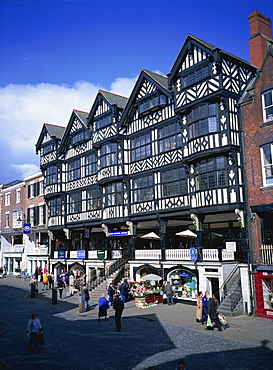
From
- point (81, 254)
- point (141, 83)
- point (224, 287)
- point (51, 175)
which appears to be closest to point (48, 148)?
point (51, 175)

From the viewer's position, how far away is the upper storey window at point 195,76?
2281 centimetres

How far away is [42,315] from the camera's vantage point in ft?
68.0

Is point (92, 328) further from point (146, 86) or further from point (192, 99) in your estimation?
point (146, 86)

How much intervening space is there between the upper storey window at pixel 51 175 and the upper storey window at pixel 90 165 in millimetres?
5169

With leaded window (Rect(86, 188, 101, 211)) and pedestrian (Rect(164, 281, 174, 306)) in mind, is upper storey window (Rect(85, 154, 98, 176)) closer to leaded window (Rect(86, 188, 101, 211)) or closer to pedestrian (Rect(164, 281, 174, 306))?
leaded window (Rect(86, 188, 101, 211))

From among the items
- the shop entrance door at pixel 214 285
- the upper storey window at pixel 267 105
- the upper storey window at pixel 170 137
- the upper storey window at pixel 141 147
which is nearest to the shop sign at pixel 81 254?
the upper storey window at pixel 141 147

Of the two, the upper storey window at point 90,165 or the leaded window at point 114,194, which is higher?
the upper storey window at point 90,165

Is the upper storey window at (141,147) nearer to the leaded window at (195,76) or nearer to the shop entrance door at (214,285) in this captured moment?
the leaded window at (195,76)

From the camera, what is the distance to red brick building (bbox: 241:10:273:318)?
737 inches

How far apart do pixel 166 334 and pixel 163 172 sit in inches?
514

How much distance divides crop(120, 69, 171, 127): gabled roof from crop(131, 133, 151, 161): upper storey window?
205 cm

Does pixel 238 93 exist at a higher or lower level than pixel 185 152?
higher

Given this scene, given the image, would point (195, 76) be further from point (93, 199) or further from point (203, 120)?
point (93, 199)

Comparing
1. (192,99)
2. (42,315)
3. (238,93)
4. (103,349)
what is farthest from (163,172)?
(103,349)
